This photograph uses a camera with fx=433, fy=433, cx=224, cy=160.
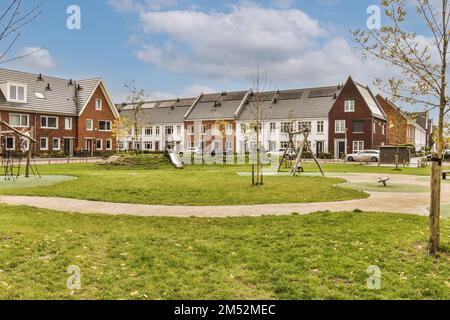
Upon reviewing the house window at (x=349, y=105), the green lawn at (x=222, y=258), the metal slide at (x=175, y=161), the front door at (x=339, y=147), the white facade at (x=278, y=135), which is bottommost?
the green lawn at (x=222, y=258)

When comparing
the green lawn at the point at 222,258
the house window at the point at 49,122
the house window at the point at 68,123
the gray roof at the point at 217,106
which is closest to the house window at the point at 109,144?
the house window at the point at 68,123

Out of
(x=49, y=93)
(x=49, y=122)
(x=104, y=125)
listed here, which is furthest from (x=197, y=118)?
(x=49, y=122)

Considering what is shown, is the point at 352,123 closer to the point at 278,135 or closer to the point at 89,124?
the point at 278,135

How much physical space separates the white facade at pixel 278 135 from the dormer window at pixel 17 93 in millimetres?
31113

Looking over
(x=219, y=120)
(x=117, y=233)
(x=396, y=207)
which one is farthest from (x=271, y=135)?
(x=117, y=233)

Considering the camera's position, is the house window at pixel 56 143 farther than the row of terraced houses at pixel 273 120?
No

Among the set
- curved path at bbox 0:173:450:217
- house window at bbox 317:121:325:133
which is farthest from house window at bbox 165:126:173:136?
curved path at bbox 0:173:450:217

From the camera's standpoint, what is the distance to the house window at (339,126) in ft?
212

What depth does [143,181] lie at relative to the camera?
66.9ft

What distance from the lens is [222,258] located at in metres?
7.61

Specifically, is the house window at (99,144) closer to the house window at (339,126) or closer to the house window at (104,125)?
the house window at (104,125)
